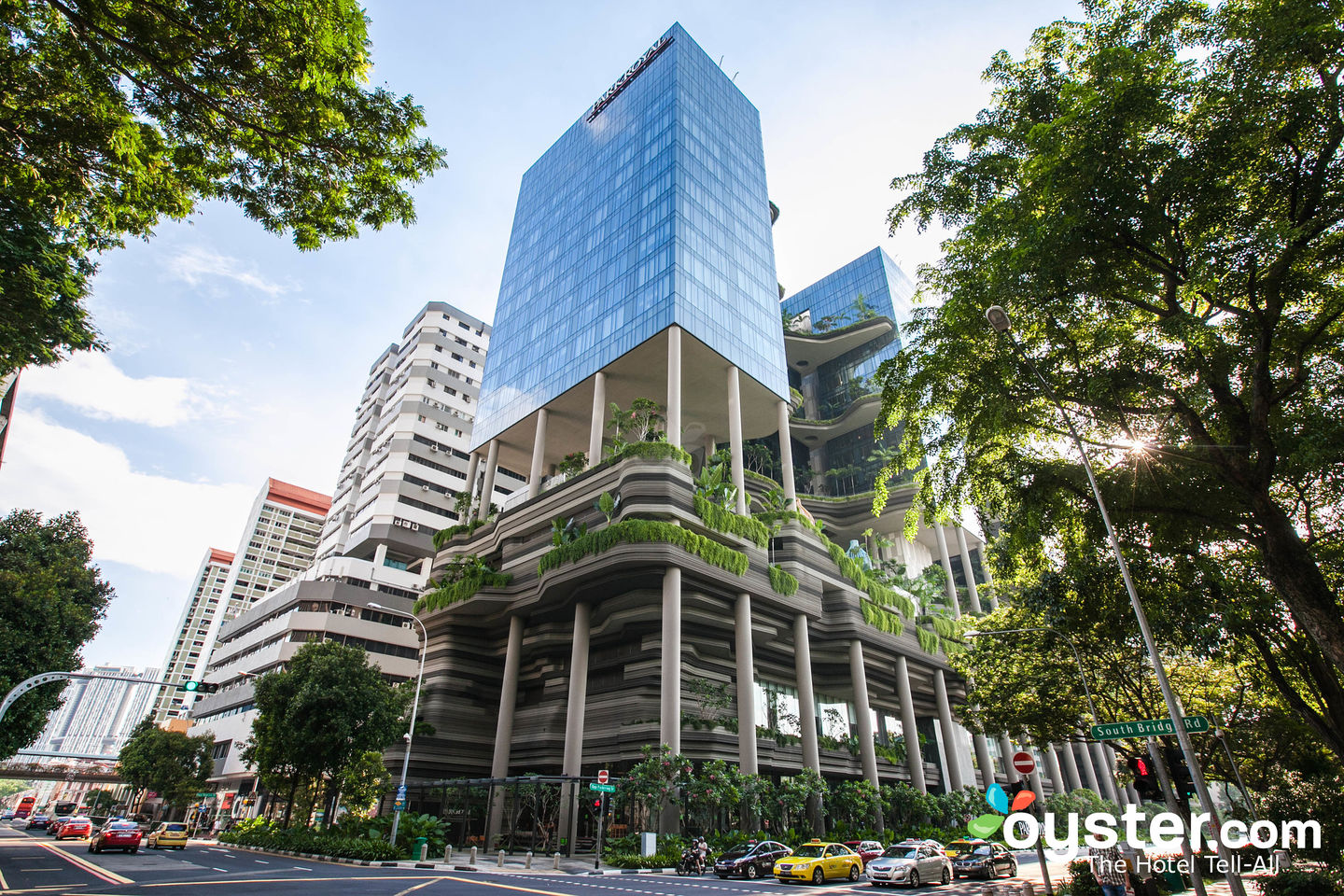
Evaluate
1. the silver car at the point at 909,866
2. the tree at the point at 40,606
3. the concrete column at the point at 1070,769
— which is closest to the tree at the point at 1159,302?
the silver car at the point at 909,866

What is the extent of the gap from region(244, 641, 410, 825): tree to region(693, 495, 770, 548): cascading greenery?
20.0m

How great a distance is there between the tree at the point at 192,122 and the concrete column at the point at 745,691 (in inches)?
1241

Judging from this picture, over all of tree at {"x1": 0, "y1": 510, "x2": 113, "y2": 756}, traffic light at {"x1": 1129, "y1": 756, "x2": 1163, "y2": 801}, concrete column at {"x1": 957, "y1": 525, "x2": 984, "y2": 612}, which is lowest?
traffic light at {"x1": 1129, "y1": 756, "x2": 1163, "y2": 801}

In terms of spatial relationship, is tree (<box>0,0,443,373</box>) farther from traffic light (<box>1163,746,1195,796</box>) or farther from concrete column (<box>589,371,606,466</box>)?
concrete column (<box>589,371,606,466</box>)

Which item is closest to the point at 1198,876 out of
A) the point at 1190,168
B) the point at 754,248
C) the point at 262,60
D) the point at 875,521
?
the point at 1190,168

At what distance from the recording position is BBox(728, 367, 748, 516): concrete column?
43.9 m

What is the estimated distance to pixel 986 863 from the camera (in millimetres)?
25484

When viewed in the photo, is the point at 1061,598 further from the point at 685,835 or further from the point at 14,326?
the point at 14,326

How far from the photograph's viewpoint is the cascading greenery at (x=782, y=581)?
4156 cm

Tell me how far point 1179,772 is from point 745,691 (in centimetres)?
2634

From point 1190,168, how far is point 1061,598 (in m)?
15.0

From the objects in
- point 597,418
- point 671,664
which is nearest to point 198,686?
point 671,664

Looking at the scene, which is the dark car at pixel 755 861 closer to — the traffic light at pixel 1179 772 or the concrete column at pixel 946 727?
the traffic light at pixel 1179 772

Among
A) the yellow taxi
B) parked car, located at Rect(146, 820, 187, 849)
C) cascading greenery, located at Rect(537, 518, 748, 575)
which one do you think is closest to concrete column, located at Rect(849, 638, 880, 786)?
cascading greenery, located at Rect(537, 518, 748, 575)
